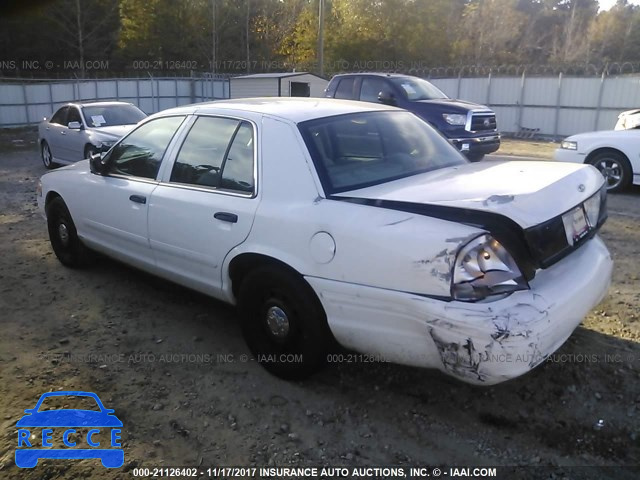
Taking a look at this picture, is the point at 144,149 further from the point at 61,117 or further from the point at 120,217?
the point at 61,117

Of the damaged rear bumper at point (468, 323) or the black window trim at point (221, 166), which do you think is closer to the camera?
the damaged rear bumper at point (468, 323)

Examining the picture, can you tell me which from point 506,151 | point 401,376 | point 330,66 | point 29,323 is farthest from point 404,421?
point 330,66

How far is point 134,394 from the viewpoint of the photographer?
11.0ft

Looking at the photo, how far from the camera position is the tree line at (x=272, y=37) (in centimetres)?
3559

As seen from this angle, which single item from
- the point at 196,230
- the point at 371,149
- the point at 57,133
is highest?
the point at 371,149

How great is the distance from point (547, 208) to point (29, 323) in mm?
3838

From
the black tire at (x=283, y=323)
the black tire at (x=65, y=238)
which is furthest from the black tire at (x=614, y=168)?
the black tire at (x=65, y=238)

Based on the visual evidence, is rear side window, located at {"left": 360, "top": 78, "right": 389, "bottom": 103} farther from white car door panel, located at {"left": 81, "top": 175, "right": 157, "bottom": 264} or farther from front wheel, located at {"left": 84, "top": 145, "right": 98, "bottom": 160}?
white car door panel, located at {"left": 81, "top": 175, "right": 157, "bottom": 264}

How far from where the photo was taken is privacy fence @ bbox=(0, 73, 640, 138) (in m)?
18.8

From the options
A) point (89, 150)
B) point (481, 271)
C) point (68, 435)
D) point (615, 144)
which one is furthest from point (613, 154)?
point (89, 150)

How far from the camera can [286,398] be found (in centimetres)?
328

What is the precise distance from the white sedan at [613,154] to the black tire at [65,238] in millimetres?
7770

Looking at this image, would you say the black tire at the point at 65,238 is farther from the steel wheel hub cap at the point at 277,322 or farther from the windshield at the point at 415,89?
the windshield at the point at 415,89

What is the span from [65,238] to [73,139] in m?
6.83
